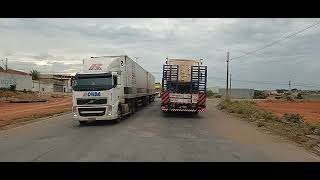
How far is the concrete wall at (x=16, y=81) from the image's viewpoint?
3482 inches

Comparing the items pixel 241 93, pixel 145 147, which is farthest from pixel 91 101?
pixel 241 93

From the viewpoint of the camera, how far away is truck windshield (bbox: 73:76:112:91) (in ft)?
75.5

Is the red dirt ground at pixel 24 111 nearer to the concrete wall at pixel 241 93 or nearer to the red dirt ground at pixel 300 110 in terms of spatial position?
the red dirt ground at pixel 300 110

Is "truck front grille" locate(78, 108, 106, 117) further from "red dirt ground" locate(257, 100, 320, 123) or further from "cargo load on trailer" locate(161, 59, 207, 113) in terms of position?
"red dirt ground" locate(257, 100, 320, 123)

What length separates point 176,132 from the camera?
19.4 m

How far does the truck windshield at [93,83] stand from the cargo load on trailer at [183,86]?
6.45 meters
